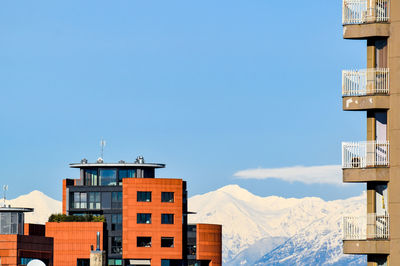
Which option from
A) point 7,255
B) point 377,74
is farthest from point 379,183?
point 7,255

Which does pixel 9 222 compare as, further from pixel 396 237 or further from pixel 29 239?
pixel 396 237

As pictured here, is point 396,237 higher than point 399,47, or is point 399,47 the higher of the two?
point 399,47

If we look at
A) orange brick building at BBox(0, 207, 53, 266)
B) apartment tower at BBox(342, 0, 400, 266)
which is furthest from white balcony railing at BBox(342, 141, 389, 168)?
orange brick building at BBox(0, 207, 53, 266)

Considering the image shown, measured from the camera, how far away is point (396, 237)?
211 feet

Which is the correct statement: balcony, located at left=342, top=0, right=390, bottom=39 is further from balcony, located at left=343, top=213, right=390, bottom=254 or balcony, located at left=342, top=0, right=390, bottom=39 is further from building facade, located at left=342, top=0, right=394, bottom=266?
balcony, located at left=343, top=213, right=390, bottom=254

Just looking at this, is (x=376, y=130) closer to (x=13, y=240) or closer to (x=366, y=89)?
(x=366, y=89)

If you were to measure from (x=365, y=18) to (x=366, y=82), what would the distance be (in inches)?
135

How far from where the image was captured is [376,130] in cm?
6756

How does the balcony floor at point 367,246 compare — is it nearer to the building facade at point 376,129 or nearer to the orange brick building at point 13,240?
the building facade at point 376,129

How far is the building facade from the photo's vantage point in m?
64.9

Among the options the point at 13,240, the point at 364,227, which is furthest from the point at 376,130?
the point at 13,240

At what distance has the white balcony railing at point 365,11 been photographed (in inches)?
2635

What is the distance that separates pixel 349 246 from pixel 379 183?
150 inches

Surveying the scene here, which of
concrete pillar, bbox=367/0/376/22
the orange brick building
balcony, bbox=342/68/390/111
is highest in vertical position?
concrete pillar, bbox=367/0/376/22
